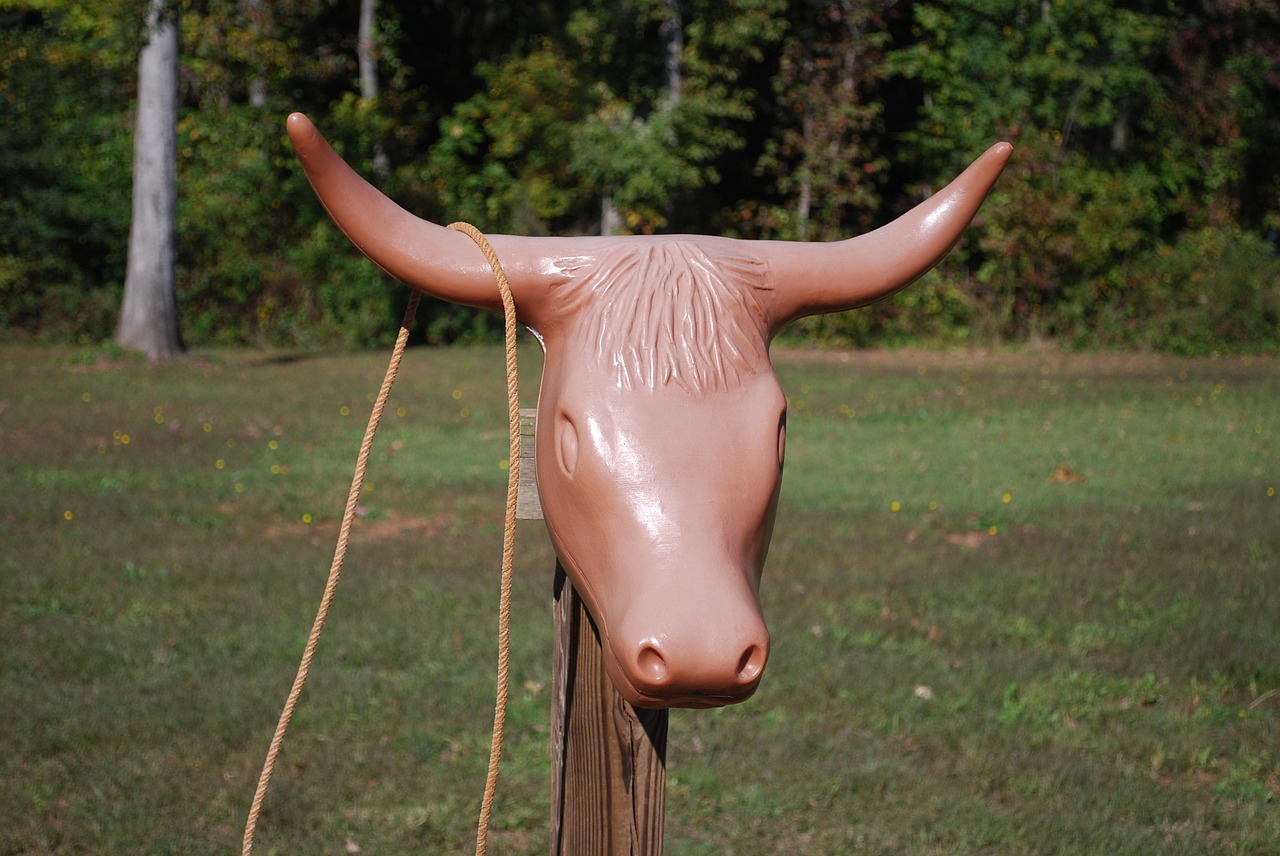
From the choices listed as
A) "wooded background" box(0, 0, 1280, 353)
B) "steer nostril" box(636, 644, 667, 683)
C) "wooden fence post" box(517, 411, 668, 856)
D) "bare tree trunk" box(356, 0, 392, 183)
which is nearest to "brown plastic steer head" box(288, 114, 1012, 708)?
"steer nostril" box(636, 644, 667, 683)

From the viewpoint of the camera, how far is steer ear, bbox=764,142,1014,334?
78.4 inches

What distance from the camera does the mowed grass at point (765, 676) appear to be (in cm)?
375

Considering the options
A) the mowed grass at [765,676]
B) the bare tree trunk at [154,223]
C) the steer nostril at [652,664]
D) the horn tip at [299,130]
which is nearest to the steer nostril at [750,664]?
the steer nostril at [652,664]

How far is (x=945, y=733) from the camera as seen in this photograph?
4.35m

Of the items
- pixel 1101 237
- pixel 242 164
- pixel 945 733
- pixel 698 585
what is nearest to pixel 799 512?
pixel 945 733

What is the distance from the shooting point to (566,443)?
5.87 feet

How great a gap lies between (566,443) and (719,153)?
1691 cm

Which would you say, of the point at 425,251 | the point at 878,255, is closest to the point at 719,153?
the point at 878,255

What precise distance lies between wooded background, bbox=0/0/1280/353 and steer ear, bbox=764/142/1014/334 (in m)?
15.1

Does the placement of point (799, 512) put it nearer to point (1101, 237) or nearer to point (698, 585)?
point (698, 585)

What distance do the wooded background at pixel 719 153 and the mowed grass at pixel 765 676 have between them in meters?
7.03

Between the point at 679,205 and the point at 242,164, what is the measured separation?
6.85 m

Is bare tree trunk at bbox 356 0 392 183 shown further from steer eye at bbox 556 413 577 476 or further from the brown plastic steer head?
steer eye at bbox 556 413 577 476

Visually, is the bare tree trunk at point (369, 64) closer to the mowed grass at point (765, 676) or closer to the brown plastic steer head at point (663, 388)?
the mowed grass at point (765, 676)
